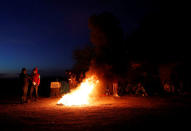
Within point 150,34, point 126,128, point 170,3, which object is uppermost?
point 170,3

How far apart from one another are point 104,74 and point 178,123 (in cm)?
1132

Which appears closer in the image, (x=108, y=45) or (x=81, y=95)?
(x=81, y=95)

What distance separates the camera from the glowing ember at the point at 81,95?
1366cm

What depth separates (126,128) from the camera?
672cm

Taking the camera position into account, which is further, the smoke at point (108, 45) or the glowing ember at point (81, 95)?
the smoke at point (108, 45)

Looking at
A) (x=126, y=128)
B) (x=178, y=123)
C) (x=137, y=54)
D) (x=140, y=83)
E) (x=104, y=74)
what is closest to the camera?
(x=126, y=128)

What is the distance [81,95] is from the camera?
51.6 feet

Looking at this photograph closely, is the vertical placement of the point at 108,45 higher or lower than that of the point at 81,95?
higher

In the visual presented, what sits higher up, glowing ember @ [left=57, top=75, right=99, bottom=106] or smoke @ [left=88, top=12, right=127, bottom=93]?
smoke @ [left=88, top=12, right=127, bottom=93]

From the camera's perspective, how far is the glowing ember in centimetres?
1366

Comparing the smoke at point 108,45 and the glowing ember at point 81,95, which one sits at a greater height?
the smoke at point 108,45

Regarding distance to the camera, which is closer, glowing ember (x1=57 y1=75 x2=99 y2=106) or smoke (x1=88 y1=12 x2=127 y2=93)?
glowing ember (x1=57 y1=75 x2=99 y2=106)

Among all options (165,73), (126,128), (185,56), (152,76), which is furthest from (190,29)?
(126,128)

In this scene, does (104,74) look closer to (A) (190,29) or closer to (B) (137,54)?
(B) (137,54)
